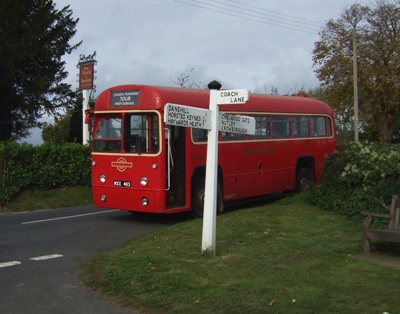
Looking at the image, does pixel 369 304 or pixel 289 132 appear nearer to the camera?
pixel 369 304

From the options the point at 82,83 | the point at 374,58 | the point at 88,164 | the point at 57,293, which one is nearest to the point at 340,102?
the point at 374,58

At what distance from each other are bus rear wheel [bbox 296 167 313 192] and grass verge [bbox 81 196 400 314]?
5607 mm

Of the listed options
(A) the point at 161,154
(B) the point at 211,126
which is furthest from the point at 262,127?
(B) the point at 211,126

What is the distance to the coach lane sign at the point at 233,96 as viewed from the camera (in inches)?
301

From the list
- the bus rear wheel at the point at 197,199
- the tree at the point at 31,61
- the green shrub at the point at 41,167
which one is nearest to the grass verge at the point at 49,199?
the green shrub at the point at 41,167

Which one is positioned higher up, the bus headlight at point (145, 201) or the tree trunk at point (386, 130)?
the tree trunk at point (386, 130)

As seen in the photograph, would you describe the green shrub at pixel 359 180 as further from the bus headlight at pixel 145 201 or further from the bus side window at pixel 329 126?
the bus side window at pixel 329 126

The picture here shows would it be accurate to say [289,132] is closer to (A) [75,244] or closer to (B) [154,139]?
(B) [154,139]

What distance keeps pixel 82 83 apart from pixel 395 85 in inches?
1153

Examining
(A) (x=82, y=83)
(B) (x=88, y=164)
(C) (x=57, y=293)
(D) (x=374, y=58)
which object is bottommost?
(C) (x=57, y=293)

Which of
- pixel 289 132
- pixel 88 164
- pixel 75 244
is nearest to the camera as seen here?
pixel 75 244

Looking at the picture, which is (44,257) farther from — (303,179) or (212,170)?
(303,179)

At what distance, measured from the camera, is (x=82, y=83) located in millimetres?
21812

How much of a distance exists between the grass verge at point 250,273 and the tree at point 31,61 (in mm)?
25912
